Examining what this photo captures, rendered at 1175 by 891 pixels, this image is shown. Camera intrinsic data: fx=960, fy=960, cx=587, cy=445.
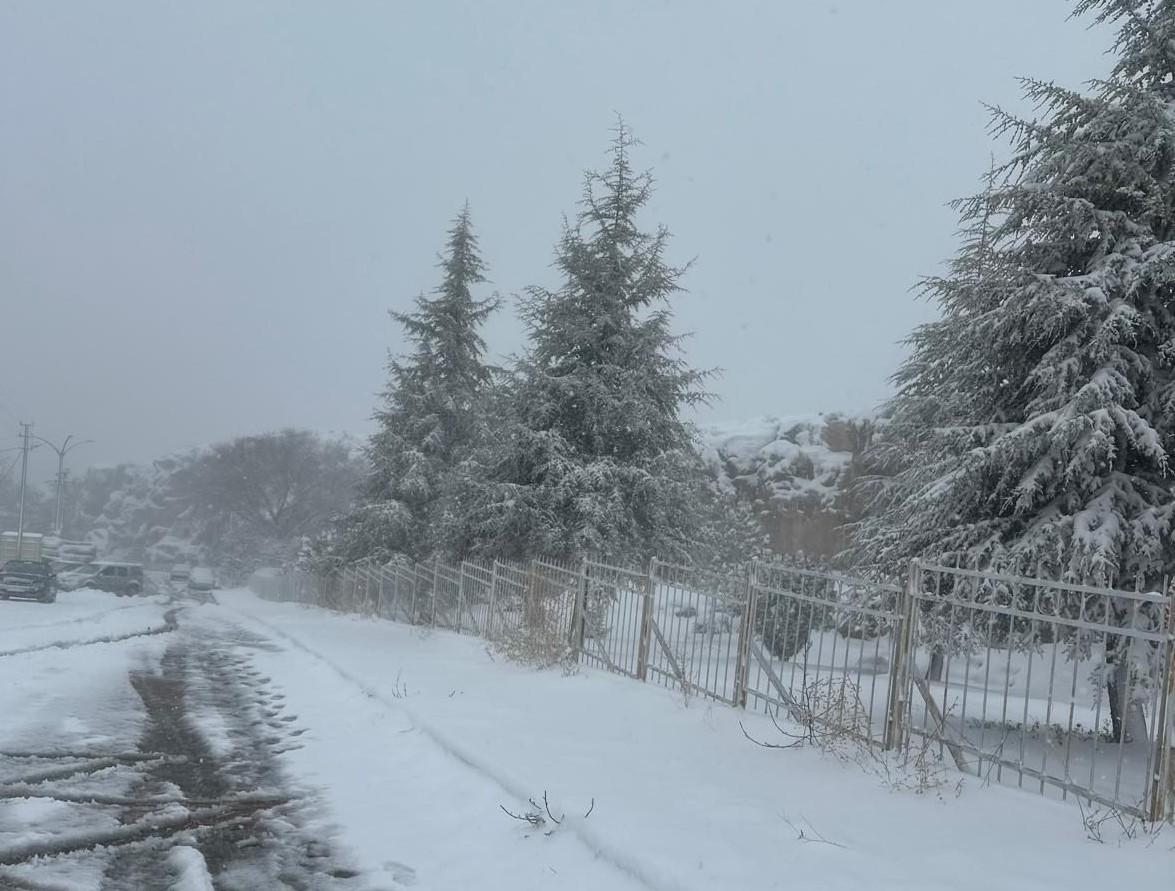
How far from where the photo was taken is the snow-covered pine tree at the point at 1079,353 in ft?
28.5

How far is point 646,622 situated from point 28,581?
85.4 ft

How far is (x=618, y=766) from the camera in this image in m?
7.08

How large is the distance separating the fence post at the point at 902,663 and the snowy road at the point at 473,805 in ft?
1.68

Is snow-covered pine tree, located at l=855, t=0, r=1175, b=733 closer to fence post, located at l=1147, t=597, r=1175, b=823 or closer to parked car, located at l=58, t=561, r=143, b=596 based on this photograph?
fence post, located at l=1147, t=597, r=1175, b=823

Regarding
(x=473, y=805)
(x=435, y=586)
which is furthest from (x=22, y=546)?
(x=473, y=805)

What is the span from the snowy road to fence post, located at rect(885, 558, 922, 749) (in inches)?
20.1

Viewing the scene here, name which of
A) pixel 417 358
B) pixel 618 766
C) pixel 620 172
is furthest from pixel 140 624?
pixel 618 766

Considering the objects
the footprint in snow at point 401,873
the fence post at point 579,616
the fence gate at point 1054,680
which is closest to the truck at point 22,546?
the fence post at point 579,616

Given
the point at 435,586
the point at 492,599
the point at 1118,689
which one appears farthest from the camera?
the point at 435,586

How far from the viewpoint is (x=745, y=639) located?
347 inches

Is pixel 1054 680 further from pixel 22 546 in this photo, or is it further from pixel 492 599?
pixel 22 546

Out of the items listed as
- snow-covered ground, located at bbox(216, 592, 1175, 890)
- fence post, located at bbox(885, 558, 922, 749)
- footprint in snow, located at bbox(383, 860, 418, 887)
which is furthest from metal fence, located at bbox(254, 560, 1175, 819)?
footprint in snow, located at bbox(383, 860, 418, 887)

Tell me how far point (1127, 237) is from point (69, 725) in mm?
10740

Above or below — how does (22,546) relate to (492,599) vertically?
below
